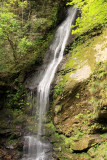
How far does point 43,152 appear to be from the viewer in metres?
6.19

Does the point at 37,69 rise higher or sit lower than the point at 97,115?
higher

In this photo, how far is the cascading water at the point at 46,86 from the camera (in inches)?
248

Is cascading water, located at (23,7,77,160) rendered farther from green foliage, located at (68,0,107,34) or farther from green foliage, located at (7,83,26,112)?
green foliage, located at (68,0,107,34)

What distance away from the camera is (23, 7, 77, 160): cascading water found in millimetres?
6311

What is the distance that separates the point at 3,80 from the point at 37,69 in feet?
9.23

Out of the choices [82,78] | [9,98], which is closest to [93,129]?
[82,78]

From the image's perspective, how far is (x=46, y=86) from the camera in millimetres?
8219

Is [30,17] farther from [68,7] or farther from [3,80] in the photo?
[3,80]

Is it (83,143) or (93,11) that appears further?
(93,11)

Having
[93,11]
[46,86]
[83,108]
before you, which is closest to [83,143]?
[83,108]

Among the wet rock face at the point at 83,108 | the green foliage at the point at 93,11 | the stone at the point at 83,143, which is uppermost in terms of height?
the green foliage at the point at 93,11

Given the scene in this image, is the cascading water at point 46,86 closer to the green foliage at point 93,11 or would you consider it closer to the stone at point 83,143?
the stone at point 83,143

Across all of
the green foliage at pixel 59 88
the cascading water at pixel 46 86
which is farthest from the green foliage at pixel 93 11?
the green foliage at pixel 59 88

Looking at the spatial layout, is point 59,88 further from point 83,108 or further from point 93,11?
point 93,11
